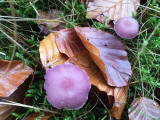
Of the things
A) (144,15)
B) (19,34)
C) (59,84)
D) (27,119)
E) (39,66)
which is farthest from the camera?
(144,15)

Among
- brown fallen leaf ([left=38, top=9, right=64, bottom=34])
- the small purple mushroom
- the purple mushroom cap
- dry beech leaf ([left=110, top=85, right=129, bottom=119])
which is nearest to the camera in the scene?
the purple mushroom cap

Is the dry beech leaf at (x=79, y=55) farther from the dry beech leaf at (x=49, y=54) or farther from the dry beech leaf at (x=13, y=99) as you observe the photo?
the dry beech leaf at (x=13, y=99)

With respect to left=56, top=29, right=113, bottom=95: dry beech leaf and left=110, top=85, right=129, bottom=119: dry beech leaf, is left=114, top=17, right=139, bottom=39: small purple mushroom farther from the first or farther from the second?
left=110, top=85, right=129, bottom=119: dry beech leaf

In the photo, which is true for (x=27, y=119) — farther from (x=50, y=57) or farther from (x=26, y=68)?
(x=50, y=57)

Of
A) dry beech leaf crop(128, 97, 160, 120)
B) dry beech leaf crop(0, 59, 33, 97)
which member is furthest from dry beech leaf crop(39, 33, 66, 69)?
dry beech leaf crop(128, 97, 160, 120)

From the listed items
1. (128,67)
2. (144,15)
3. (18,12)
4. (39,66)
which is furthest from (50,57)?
(144,15)

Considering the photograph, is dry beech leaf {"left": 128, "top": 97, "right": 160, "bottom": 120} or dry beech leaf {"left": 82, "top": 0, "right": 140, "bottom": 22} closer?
dry beech leaf {"left": 128, "top": 97, "right": 160, "bottom": 120}

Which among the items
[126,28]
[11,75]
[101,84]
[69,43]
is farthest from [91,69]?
[11,75]
